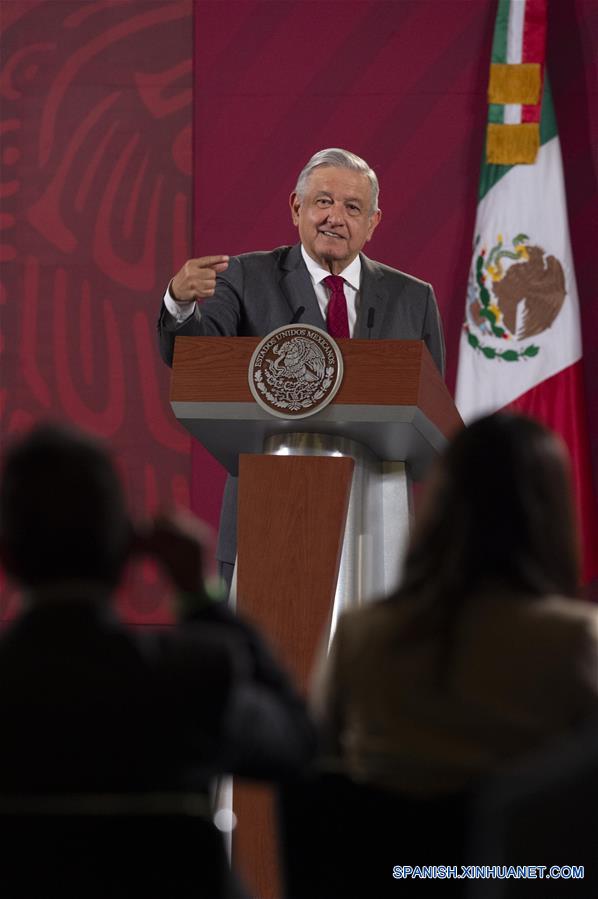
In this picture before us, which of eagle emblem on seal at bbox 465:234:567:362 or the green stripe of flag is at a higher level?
the green stripe of flag

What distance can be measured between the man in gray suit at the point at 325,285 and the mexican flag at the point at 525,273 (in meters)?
1.85

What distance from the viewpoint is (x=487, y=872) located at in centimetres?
115

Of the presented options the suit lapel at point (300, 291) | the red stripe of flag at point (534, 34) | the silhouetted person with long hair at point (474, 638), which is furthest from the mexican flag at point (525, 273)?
the silhouetted person with long hair at point (474, 638)

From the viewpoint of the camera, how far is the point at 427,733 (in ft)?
4.00

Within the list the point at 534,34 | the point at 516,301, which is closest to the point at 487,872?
the point at 516,301

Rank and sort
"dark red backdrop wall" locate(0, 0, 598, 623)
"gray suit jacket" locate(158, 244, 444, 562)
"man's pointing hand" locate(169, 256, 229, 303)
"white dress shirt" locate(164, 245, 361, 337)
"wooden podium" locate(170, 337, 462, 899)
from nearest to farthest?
"wooden podium" locate(170, 337, 462, 899)
"man's pointing hand" locate(169, 256, 229, 303)
"gray suit jacket" locate(158, 244, 444, 562)
"white dress shirt" locate(164, 245, 361, 337)
"dark red backdrop wall" locate(0, 0, 598, 623)

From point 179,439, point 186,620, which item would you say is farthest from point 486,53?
point 186,620

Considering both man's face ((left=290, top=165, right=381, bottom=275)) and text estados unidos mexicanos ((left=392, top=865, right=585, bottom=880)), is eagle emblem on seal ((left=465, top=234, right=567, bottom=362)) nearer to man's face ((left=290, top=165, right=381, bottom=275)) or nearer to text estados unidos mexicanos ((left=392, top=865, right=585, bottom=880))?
man's face ((left=290, top=165, right=381, bottom=275))

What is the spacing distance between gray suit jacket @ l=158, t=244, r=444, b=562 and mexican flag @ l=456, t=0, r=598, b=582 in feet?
6.11

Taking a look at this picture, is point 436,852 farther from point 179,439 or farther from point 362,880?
point 179,439

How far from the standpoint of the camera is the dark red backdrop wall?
210 inches

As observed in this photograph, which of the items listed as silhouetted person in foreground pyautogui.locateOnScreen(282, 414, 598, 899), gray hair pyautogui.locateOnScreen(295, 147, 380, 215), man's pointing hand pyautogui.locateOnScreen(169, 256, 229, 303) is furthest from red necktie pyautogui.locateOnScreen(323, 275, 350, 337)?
silhouetted person in foreground pyautogui.locateOnScreen(282, 414, 598, 899)

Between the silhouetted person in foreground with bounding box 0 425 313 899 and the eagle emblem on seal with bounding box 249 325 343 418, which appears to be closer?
the silhouetted person in foreground with bounding box 0 425 313 899

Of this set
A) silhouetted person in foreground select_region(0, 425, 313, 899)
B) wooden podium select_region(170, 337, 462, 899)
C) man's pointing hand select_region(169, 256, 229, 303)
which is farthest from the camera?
man's pointing hand select_region(169, 256, 229, 303)
